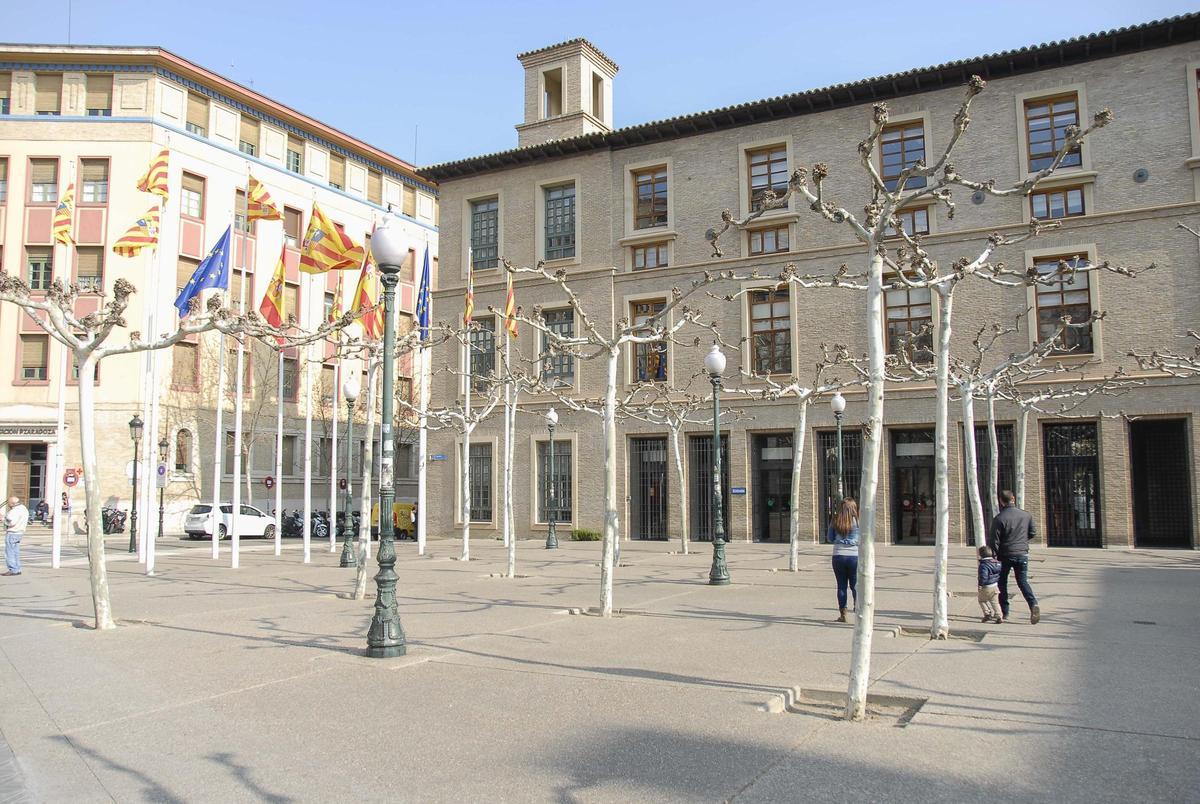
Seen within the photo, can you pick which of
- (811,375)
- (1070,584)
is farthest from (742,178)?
(1070,584)

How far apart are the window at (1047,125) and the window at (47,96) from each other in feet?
131

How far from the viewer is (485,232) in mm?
37719

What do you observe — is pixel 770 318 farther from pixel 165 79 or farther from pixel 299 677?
pixel 165 79

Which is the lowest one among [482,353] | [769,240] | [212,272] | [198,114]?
[212,272]

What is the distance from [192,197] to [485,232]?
14.9m

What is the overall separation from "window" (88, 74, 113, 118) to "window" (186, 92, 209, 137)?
10.7 feet

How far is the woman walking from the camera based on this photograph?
12.0 metres

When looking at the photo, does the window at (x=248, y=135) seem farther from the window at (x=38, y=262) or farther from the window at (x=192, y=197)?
the window at (x=38, y=262)

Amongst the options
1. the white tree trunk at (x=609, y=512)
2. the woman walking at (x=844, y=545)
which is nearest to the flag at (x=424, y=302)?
the white tree trunk at (x=609, y=512)

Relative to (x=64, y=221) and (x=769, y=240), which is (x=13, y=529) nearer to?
(x=64, y=221)

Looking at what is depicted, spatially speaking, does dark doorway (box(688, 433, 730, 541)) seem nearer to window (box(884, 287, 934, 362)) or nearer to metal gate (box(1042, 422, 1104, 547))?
window (box(884, 287, 934, 362))

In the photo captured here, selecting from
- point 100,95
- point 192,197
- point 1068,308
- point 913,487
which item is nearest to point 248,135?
point 192,197

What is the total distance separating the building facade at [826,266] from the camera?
26281mm

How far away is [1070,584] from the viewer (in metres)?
16.7
